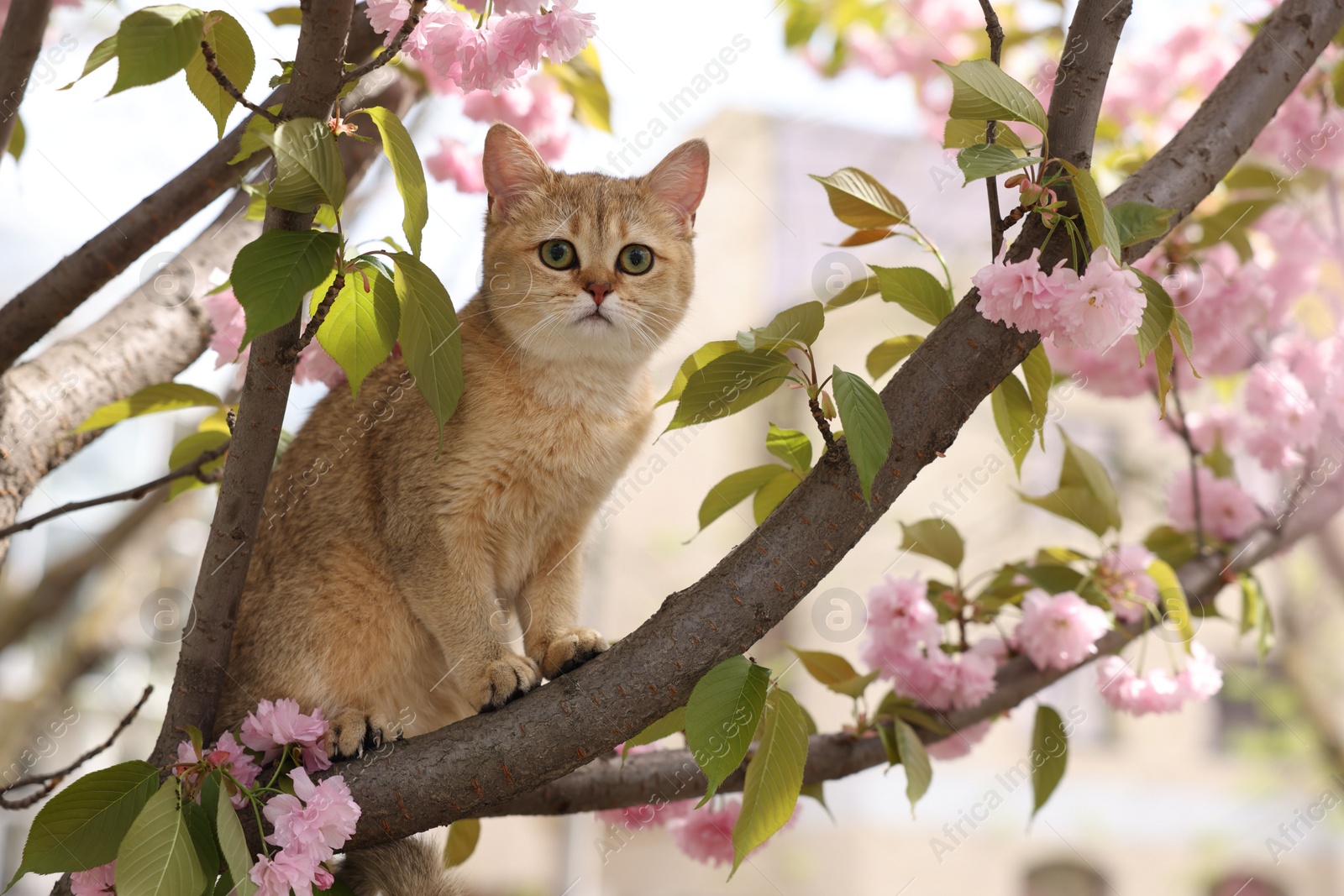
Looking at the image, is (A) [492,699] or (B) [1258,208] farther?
(B) [1258,208]

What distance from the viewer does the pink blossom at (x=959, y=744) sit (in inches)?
80.1

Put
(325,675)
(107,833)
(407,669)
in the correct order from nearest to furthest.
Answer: (107,833)
(325,675)
(407,669)

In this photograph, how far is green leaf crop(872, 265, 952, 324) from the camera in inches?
58.1

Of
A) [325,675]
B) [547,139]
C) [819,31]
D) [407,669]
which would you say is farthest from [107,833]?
[819,31]

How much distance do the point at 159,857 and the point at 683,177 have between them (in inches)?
62.0

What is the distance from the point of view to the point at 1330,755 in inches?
185

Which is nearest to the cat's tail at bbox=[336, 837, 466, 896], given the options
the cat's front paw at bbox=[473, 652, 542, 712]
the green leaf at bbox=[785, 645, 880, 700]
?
the cat's front paw at bbox=[473, 652, 542, 712]

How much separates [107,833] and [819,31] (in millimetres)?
3057

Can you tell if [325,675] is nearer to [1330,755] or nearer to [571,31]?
[571,31]

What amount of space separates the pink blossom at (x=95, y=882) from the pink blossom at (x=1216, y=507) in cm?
218

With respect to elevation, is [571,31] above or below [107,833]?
above

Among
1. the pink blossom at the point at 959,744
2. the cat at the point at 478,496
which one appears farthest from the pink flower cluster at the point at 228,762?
the pink blossom at the point at 959,744

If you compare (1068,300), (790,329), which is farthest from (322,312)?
(1068,300)

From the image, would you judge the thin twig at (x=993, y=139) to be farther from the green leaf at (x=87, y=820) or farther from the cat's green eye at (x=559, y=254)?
the green leaf at (x=87, y=820)
